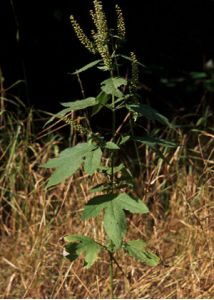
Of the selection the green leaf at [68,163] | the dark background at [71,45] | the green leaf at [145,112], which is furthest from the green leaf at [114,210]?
the dark background at [71,45]

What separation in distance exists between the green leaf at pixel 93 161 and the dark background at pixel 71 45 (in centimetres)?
321

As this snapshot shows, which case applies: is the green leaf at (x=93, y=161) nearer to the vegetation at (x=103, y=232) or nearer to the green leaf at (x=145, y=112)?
the vegetation at (x=103, y=232)

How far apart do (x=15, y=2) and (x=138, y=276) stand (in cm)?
303

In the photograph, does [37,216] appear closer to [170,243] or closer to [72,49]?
[170,243]

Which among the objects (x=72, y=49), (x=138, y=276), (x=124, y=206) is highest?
(x=124, y=206)

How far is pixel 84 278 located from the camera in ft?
11.3

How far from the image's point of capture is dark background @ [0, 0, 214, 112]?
18.9 ft

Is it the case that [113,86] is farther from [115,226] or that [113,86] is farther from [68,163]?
[115,226]

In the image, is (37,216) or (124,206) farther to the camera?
(37,216)

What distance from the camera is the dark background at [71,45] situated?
18.9 feet

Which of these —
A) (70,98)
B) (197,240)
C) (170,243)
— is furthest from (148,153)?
(70,98)

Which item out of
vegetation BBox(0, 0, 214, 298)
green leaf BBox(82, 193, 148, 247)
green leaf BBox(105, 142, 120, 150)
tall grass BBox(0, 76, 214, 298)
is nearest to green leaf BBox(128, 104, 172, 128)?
vegetation BBox(0, 0, 214, 298)

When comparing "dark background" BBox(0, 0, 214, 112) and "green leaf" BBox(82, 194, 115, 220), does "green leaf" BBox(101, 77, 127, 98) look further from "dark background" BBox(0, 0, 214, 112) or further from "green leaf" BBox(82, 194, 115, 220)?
"dark background" BBox(0, 0, 214, 112)

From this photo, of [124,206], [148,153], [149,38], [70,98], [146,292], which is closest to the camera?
[124,206]
